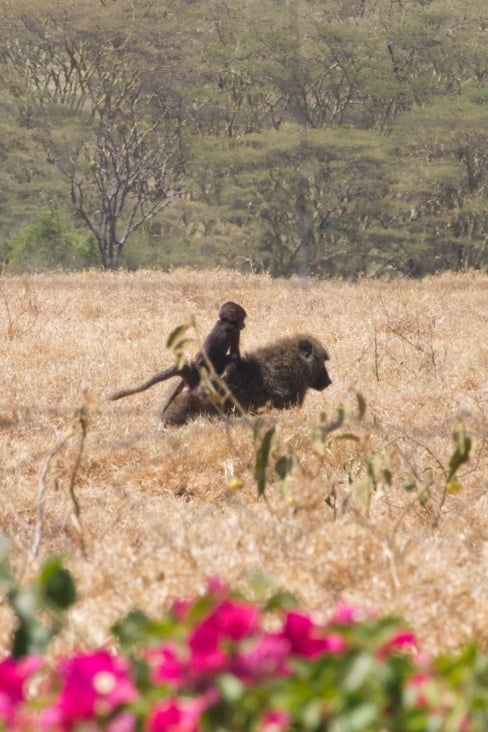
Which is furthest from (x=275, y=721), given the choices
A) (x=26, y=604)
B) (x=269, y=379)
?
(x=269, y=379)

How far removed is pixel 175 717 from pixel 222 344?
5.20 metres

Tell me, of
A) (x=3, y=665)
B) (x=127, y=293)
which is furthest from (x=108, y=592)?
(x=127, y=293)

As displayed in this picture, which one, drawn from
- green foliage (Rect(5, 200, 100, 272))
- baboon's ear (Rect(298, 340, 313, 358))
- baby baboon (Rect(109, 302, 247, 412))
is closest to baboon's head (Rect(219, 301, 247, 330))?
baby baboon (Rect(109, 302, 247, 412))

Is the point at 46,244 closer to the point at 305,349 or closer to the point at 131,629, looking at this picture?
the point at 305,349

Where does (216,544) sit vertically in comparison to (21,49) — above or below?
above

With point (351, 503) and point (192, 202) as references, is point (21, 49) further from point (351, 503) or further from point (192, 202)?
point (351, 503)

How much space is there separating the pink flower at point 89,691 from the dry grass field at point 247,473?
101cm

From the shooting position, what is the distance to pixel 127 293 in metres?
13.7

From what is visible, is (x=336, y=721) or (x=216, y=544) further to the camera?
(x=216, y=544)

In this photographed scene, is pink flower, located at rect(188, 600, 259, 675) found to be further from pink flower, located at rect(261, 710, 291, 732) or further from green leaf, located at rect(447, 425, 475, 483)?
green leaf, located at rect(447, 425, 475, 483)

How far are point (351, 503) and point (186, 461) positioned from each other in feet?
4.40

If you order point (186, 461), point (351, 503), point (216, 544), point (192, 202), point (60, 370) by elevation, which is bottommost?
point (192, 202)

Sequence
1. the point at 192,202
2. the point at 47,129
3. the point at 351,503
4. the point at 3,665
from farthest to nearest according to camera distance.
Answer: the point at 192,202 < the point at 47,129 < the point at 351,503 < the point at 3,665

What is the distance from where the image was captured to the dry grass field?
10.0 ft
